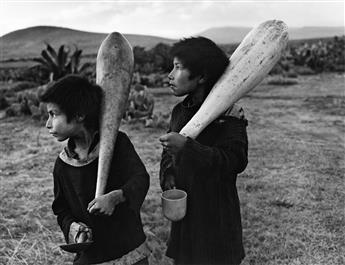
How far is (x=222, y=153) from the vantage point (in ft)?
5.16

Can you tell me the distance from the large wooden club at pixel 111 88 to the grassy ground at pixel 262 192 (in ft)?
4.60

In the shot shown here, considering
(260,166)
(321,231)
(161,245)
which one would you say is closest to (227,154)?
(161,245)

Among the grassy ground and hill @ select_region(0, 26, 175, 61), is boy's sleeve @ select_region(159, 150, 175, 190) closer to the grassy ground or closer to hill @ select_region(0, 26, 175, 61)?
the grassy ground

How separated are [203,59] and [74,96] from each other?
0.55 meters

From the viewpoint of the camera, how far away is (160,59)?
17.0 metres

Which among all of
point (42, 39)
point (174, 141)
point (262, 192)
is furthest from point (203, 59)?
point (42, 39)

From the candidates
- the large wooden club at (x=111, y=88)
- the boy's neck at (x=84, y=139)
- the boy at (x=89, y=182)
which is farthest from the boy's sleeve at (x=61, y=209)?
the large wooden club at (x=111, y=88)

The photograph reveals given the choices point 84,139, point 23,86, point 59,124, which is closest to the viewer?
point 59,124

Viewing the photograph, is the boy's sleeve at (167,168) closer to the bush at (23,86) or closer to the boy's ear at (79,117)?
the boy's ear at (79,117)

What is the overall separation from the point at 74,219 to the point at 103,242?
0.55ft

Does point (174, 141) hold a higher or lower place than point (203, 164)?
higher

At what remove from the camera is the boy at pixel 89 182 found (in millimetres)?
1580

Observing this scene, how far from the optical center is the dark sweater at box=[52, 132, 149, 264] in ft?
5.50

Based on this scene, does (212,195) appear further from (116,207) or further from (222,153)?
(116,207)
